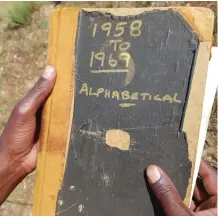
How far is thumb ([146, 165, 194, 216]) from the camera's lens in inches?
47.4

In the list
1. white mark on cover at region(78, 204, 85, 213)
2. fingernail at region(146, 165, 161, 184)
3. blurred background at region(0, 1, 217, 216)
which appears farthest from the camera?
blurred background at region(0, 1, 217, 216)

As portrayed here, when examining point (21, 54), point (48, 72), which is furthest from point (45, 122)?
point (21, 54)

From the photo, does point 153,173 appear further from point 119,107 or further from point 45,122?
point 45,122

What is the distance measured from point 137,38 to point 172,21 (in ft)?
0.40

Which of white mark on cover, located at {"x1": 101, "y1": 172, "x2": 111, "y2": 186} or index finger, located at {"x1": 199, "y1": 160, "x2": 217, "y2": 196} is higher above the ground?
white mark on cover, located at {"x1": 101, "y1": 172, "x2": 111, "y2": 186}

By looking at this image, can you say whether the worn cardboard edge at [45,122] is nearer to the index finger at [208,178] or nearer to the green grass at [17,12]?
the index finger at [208,178]

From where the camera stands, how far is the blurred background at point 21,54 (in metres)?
2.49

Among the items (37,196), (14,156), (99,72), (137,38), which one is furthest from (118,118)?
(14,156)

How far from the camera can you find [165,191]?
1204mm

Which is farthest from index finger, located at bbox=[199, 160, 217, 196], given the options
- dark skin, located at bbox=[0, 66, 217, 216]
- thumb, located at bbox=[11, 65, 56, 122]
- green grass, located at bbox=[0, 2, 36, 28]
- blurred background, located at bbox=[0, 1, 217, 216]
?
green grass, located at bbox=[0, 2, 36, 28]

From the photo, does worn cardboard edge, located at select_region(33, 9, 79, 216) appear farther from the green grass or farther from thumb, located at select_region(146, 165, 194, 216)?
the green grass

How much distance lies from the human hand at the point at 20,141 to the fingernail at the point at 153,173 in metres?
0.48

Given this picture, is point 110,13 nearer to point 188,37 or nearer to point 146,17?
point 146,17

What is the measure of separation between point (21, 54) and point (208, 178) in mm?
1452
